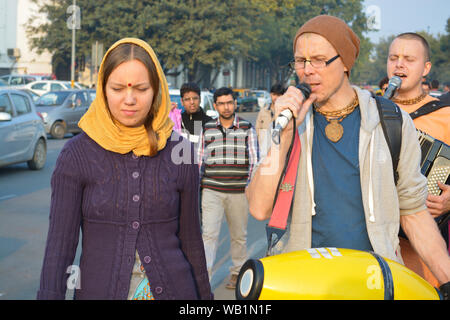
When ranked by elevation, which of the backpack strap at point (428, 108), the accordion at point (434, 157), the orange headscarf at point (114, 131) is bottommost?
the accordion at point (434, 157)

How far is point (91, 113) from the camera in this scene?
264 centimetres

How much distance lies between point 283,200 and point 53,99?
20.2m

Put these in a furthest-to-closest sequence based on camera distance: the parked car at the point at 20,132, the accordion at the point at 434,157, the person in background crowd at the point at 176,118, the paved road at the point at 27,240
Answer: the parked car at the point at 20,132 < the person in background crowd at the point at 176,118 < the paved road at the point at 27,240 < the accordion at the point at 434,157

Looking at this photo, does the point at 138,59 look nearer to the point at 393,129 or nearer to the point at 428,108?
the point at 393,129

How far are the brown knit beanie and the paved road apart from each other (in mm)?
3384

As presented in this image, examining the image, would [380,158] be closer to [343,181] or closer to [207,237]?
[343,181]

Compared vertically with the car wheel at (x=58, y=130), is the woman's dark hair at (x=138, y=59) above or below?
above

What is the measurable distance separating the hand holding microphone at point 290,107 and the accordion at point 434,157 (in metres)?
1.21

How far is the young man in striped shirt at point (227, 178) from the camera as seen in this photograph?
6.12 m

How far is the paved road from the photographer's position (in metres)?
5.73

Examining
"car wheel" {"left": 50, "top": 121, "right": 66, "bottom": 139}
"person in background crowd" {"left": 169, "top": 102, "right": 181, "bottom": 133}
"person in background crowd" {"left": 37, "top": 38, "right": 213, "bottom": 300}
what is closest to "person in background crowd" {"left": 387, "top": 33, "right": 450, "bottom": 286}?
"person in background crowd" {"left": 37, "top": 38, "right": 213, "bottom": 300}

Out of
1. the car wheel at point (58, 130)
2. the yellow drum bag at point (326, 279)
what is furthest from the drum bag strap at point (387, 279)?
the car wheel at point (58, 130)

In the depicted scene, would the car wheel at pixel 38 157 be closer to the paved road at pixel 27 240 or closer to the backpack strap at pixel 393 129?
the paved road at pixel 27 240
